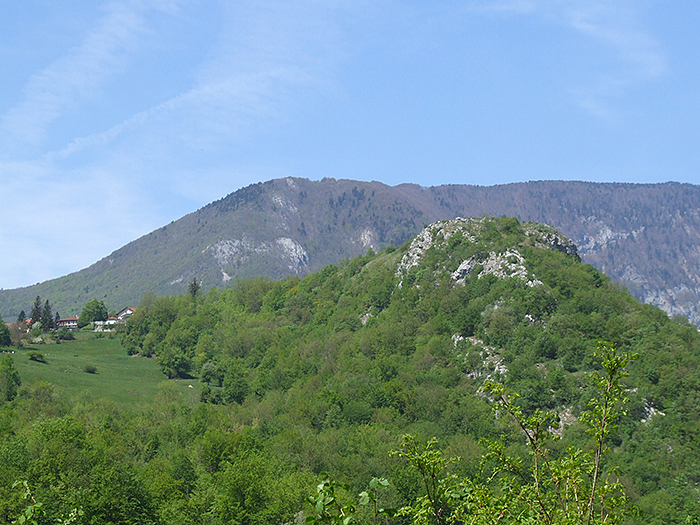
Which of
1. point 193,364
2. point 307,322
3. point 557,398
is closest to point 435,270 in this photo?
point 307,322

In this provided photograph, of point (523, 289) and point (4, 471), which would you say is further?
point (523, 289)

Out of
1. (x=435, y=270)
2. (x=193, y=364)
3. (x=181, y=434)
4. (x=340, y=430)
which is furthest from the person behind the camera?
(x=193, y=364)

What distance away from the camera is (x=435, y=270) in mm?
164875

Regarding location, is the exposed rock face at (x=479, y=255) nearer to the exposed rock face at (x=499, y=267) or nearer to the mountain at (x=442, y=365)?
the exposed rock face at (x=499, y=267)

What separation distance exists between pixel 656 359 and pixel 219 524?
85.0 meters

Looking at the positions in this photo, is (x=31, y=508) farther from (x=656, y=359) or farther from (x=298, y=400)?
(x=656, y=359)

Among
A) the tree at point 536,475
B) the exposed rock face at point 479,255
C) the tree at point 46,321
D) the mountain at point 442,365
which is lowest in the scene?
the mountain at point 442,365

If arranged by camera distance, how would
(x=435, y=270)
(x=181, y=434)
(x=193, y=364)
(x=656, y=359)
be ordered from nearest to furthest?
1. (x=181, y=434)
2. (x=656, y=359)
3. (x=435, y=270)
4. (x=193, y=364)

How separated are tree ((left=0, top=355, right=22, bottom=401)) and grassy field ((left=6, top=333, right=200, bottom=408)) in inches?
146

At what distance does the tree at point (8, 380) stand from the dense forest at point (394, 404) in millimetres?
316

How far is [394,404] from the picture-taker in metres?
121

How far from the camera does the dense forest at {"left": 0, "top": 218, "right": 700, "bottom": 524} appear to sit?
62.4 metres

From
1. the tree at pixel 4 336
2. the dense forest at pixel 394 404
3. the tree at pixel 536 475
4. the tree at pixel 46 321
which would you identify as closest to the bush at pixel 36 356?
the tree at pixel 4 336

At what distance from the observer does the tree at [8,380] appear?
115m
